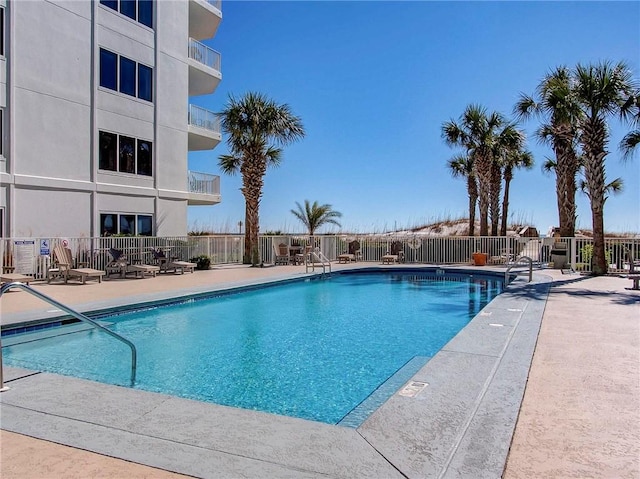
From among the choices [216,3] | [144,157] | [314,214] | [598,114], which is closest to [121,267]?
[144,157]

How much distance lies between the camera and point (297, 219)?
27.8 m

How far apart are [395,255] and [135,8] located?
46.8 ft

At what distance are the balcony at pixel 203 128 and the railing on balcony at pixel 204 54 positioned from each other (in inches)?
90.2

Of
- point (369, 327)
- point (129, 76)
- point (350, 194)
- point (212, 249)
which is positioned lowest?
point (369, 327)

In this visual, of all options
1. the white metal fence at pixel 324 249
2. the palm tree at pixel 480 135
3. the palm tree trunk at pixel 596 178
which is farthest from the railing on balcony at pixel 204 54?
the palm tree trunk at pixel 596 178

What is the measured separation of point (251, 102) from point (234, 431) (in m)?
16.8

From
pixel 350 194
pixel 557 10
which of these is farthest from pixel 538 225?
pixel 557 10

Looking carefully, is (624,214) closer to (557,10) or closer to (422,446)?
(557,10)

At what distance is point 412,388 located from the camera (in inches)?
155

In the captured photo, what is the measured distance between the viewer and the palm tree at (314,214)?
27328 millimetres

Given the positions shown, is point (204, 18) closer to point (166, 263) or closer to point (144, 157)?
Answer: point (144, 157)

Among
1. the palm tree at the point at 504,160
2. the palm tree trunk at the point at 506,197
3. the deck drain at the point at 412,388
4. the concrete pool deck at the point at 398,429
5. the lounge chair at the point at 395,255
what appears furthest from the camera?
the palm tree trunk at the point at 506,197

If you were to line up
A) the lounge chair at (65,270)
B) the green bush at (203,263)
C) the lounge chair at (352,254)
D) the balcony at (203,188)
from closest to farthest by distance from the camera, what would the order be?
the lounge chair at (65,270) < the green bush at (203,263) < the balcony at (203,188) < the lounge chair at (352,254)

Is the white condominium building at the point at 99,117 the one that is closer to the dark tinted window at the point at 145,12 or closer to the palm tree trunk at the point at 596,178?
the dark tinted window at the point at 145,12
